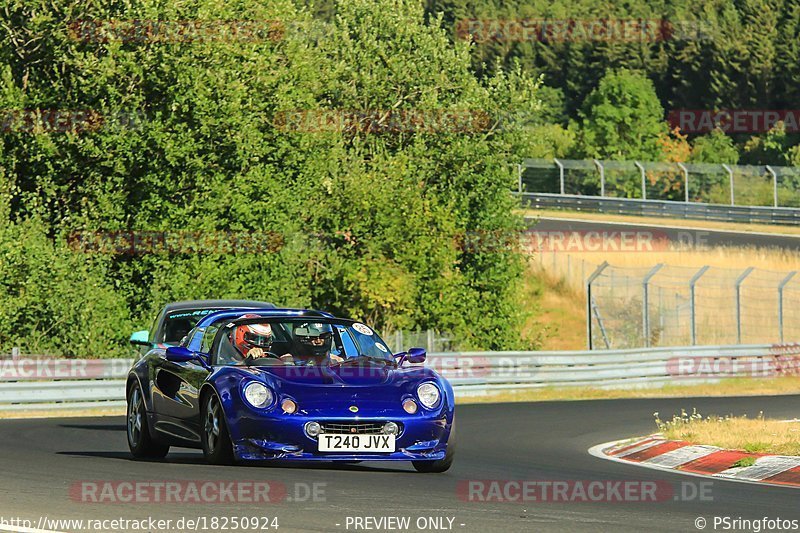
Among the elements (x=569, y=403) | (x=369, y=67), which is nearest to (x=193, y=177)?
(x=569, y=403)

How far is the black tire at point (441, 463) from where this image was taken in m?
12.6

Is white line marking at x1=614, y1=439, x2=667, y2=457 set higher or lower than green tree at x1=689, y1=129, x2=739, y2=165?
lower

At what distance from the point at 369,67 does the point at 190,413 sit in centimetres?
3050

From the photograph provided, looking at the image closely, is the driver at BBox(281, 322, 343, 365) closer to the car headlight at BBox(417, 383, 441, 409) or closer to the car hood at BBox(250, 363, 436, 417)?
the car hood at BBox(250, 363, 436, 417)

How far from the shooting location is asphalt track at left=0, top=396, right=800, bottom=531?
9461 mm

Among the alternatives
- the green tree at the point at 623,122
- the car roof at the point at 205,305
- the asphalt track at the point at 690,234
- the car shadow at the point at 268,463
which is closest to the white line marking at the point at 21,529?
the car shadow at the point at 268,463

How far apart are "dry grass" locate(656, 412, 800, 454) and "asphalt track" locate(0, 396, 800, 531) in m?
1.13

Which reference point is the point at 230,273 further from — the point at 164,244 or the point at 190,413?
the point at 190,413

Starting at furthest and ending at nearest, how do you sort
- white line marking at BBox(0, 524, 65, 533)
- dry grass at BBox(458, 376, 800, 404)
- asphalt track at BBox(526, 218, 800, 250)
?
1. asphalt track at BBox(526, 218, 800, 250)
2. dry grass at BBox(458, 376, 800, 404)
3. white line marking at BBox(0, 524, 65, 533)

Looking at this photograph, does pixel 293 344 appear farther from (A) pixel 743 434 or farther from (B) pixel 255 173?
(B) pixel 255 173

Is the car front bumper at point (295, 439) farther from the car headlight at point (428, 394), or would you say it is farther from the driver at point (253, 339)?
the driver at point (253, 339)

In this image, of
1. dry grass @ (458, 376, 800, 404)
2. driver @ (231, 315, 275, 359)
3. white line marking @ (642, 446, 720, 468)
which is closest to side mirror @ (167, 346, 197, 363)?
driver @ (231, 315, 275, 359)

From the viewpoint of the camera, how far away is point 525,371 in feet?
96.1

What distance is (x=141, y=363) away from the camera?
14656 mm
